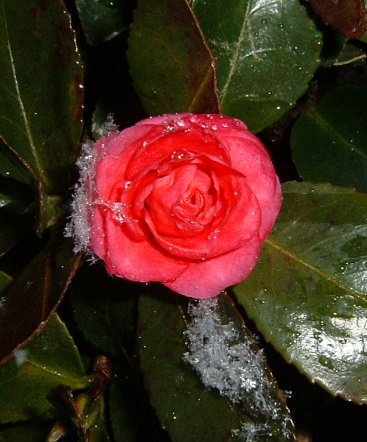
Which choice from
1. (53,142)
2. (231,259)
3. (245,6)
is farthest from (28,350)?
(245,6)

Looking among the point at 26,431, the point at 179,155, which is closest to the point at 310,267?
the point at 179,155

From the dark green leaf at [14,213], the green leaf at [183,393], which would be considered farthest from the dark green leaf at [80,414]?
the dark green leaf at [14,213]

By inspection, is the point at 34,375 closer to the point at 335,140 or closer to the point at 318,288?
the point at 318,288

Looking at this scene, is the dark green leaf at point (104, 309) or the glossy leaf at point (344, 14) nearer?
the glossy leaf at point (344, 14)

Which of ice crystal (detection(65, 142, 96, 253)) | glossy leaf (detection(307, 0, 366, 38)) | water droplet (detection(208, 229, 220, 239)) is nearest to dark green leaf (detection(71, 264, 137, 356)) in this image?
ice crystal (detection(65, 142, 96, 253))

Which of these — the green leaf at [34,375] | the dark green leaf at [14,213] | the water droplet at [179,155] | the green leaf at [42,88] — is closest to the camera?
the water droplet at [179,155]

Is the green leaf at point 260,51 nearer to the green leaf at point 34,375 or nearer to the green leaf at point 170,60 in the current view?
Answer: the green leaf at point 170,60
